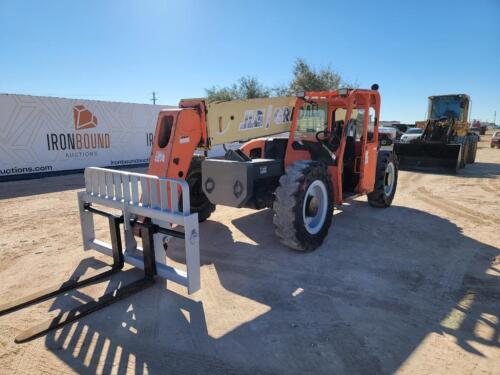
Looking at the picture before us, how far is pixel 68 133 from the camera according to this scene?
12.7m

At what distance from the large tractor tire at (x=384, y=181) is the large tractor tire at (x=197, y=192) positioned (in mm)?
3427

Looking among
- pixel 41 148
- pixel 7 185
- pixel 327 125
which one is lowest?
pixel 7 185

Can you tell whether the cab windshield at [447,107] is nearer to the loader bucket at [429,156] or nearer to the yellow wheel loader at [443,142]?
the yellow wheel loader at [443,142]

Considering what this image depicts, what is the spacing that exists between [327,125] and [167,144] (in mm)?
3413

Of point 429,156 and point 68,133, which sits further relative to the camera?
point 429,156

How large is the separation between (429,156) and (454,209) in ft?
22.5

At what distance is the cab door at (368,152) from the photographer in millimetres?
6168

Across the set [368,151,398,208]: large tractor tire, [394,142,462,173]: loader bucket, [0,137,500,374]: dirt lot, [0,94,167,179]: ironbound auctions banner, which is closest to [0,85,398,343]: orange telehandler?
[0,137,500,374]: dirt lot

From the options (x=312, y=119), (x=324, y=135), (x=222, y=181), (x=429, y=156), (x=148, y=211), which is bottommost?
(x=429, y=156)

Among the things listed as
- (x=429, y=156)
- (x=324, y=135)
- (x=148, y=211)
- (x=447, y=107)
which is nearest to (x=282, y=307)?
(x=148, y=211)

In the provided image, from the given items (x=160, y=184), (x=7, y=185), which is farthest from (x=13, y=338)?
(x=7, y=185)

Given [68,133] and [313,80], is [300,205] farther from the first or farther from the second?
[313,80]

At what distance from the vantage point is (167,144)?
4.32 meters

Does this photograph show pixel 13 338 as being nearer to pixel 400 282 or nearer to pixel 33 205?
pixel 400 282
